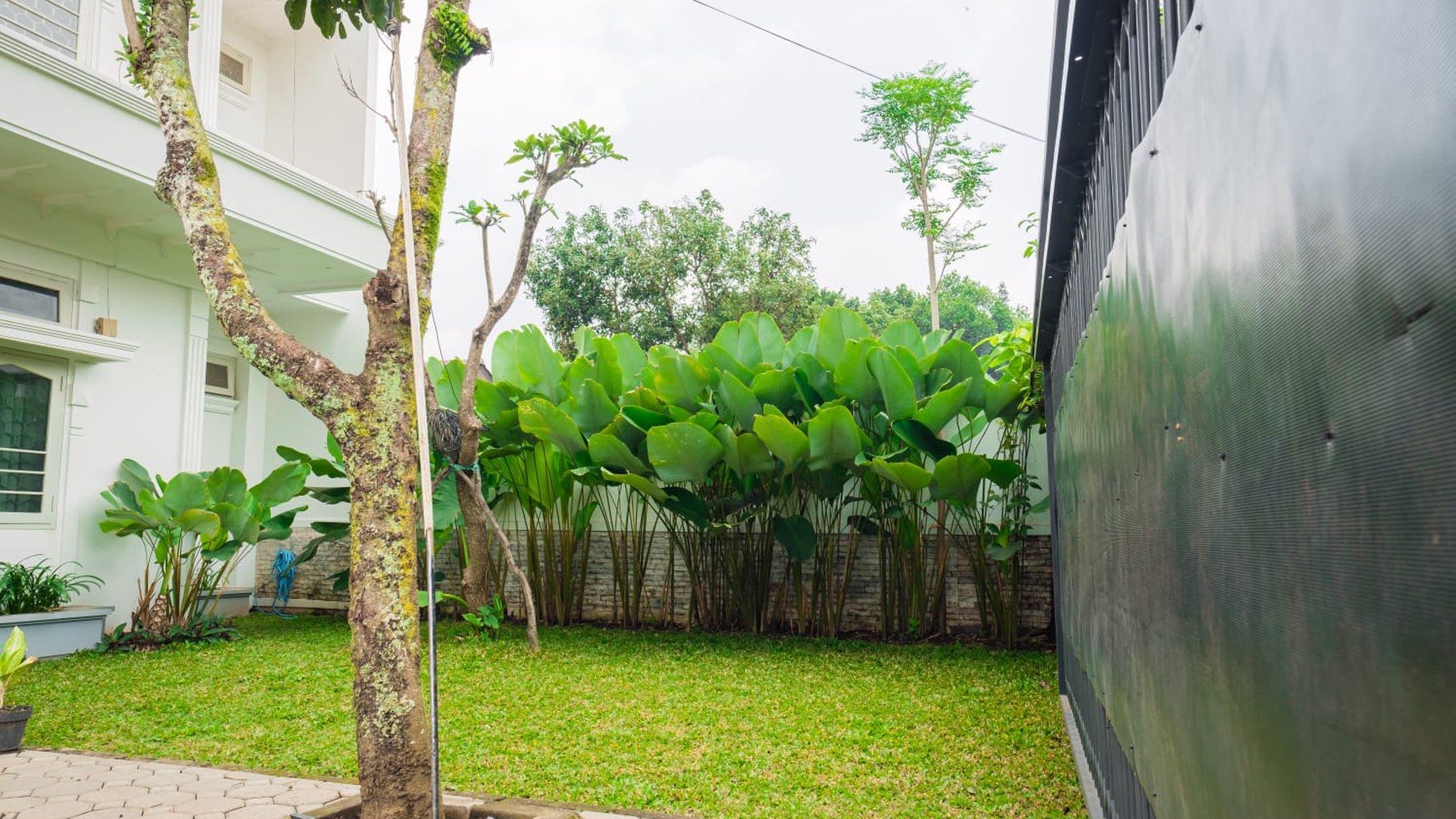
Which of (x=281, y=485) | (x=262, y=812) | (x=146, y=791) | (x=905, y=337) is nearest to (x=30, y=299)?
(x=281, y=485)

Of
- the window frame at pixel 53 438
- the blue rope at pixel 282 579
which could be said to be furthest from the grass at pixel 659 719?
the blue rope at pixel 282 579

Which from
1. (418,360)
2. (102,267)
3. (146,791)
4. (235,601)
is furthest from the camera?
(235,601)

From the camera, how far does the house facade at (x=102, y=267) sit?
6.79m

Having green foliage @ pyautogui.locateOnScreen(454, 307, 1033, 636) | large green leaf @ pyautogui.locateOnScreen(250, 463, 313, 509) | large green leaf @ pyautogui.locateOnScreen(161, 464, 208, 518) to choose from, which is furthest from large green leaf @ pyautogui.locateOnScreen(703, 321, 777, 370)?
large green leaf @ pyautogui.locateOnScreen(161, 464, 208, 518)

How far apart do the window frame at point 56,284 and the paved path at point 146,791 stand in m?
4.93

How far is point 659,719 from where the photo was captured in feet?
14.9

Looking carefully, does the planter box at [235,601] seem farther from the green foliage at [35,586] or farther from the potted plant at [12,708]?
the potted plant at [12,708]

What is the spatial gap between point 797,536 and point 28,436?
621cm

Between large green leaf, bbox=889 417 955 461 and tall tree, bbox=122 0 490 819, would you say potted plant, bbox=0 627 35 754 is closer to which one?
tall tree, bbox=122 0 490 819

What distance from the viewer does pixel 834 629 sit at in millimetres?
7309

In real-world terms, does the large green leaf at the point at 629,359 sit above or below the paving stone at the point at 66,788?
above

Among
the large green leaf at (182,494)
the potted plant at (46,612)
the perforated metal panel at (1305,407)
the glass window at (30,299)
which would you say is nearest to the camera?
the perforated metal panel at (1305,407)

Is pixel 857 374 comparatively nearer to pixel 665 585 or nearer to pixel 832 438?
pixel 832 438

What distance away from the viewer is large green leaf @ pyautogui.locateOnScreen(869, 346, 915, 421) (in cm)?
613
